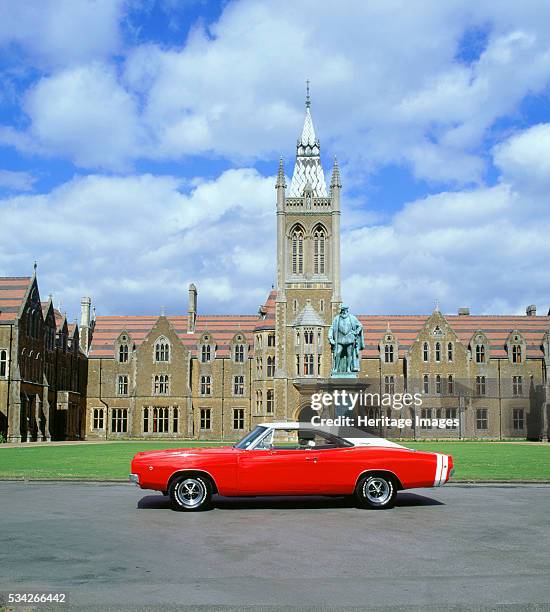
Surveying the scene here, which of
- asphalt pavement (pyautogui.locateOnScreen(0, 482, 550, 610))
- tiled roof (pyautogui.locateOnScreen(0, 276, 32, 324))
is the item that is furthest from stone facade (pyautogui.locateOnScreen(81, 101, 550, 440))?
asphalt pavement (pyautogui.locateOnScreen(0, 482, 550, 610))

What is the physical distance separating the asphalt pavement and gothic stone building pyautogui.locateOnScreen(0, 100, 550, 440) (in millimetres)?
51943

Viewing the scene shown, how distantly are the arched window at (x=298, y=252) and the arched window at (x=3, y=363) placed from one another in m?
24.9

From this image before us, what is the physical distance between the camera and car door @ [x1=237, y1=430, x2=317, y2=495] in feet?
40.7

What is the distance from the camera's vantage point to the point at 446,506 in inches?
510

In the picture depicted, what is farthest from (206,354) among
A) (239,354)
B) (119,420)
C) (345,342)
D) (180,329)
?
(345,342)

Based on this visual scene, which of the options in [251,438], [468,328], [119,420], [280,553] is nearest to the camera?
[280,553]

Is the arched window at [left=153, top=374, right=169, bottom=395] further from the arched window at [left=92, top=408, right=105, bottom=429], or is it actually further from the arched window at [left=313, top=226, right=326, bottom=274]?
the arched window at [left=313, top=226, right=326, bottom=274]

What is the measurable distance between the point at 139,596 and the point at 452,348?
63.4 m

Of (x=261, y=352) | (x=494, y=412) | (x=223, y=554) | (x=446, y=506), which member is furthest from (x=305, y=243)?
(x=223, y=554)

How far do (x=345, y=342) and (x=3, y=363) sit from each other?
114 ft

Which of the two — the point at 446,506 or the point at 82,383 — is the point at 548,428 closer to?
the point at 82,383

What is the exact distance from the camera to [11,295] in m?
55.4

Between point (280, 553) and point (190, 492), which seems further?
point (190, 492)

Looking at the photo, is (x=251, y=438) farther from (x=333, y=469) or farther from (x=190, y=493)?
(x=333, y=469)
